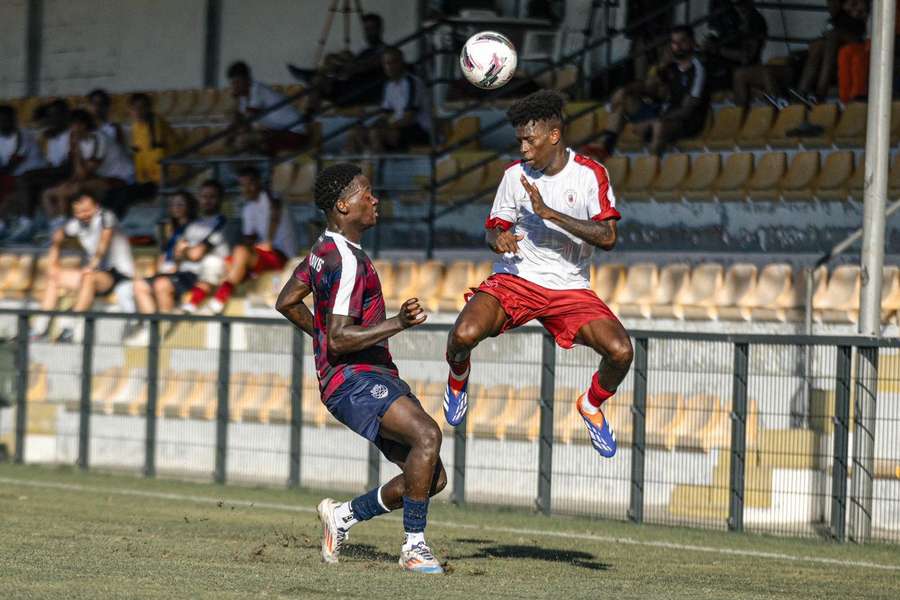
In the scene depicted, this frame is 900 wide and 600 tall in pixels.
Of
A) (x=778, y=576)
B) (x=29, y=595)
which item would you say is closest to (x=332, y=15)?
(x=778, y=576)

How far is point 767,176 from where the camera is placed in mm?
15914

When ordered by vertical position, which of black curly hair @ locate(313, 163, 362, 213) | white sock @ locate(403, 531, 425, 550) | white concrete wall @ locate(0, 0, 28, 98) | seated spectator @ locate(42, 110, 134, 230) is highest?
white concrete wall @ locate(0, 0, 28, 98)

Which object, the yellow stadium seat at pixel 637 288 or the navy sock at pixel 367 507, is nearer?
the navy sock at pixel 367 507

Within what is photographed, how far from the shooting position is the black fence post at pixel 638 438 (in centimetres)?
1216

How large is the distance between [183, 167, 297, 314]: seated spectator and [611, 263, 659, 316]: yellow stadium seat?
4.07 meters

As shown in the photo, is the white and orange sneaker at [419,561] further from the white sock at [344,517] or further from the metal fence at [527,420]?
the metal fence at [527,420]

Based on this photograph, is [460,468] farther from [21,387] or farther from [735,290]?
[21,387]

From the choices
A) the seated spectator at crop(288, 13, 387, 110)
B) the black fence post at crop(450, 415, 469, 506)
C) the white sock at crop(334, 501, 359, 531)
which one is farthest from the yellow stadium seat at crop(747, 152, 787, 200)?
the white sock at crop(334, 501, 359, 531)

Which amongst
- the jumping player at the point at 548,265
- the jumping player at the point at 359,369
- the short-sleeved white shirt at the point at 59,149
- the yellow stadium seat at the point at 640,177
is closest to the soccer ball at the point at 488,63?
the jumping player at the point at 548,265

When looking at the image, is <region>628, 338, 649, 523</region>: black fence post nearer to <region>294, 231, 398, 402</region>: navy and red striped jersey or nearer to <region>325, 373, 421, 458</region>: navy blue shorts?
<region>294, 231, 398, 402</region>: navy and red striped jersey

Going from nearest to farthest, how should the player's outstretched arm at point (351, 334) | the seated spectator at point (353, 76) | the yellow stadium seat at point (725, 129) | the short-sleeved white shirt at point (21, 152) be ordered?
the player's outstretched arm at point (351, 334)
the yellow stadium seat at point (725, 129)
the seated spectator at point (353, 76)
the short-sleeved white shirt at point (21, 152)

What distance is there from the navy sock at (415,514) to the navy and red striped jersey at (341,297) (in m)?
0.69

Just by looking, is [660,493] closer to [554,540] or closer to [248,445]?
[554,540]

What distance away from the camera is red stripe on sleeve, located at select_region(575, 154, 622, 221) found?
8.55 meters
